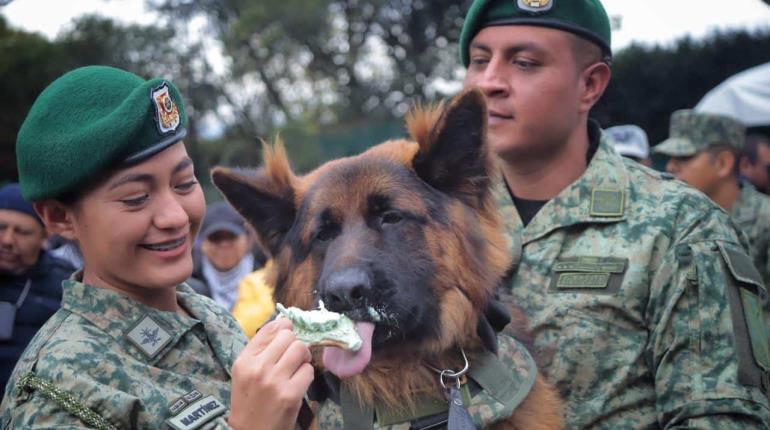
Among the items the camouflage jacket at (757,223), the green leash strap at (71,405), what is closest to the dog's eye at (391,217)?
the green leash strap at (71,405)

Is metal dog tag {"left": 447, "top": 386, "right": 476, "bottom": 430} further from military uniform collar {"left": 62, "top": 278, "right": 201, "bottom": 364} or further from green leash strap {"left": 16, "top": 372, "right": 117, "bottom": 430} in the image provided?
green leash strap {"left": 16, "top": 372, "right": 117, "bottom": 430}

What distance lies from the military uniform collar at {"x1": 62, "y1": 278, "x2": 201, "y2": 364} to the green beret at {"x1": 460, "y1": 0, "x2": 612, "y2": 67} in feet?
6.60

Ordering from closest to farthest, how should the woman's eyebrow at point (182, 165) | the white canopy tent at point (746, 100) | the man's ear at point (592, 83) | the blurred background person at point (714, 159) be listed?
the woman's eyebrow at point (182, 165)
the man's ear at point (592, 83)
the blurred background person at point (714, 159)
the white canopy tent at point (746, 100)

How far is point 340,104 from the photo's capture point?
19312mm

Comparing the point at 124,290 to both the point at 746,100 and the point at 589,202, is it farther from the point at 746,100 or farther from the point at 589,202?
the point at 746,100

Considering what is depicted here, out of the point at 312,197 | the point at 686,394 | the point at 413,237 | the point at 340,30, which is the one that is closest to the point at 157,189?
the point at 312,197

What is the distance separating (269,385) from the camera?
2.18m

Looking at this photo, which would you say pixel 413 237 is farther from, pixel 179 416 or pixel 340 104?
pixel 340 104

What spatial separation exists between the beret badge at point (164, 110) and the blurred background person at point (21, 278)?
3.35m

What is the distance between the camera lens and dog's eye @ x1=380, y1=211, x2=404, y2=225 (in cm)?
297

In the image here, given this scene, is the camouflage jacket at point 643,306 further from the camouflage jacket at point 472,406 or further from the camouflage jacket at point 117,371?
the camouflage jacket at point 117,371

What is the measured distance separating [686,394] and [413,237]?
122cm

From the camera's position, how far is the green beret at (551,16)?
137 inches

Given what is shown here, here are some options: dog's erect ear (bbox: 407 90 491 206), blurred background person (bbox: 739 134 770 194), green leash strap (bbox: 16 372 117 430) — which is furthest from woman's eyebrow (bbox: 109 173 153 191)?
blurred background person (bbox: 739 134 770 194)
